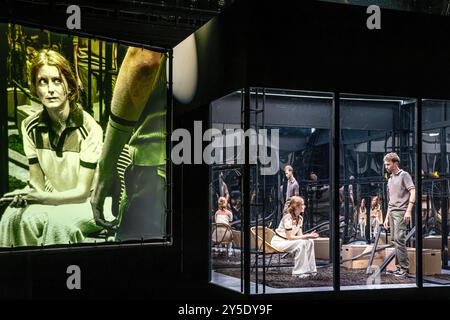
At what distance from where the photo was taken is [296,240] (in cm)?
882

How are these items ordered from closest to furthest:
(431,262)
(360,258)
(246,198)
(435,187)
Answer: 1. (246,198)
2. (360,258)
3. (431,262)
4. (435,187)

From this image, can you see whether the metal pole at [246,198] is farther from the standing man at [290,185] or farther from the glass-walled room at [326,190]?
the standing man at [290,185]

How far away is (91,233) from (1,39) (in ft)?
8.94

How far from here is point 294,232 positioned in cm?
886

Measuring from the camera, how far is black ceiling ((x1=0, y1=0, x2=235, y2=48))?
34.8ft

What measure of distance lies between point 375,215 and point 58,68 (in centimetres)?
454

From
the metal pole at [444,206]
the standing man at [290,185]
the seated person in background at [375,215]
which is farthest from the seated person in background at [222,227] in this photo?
the metal pole at [444,206]

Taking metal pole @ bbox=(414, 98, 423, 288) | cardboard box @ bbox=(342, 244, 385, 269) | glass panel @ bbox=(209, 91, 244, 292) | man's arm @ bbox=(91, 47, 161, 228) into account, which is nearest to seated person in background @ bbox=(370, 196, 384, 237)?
cardboard box @ bbox=(342, 244, 385, 269)

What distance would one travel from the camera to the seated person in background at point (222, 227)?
Result: 8969mm

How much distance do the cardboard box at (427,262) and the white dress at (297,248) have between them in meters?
1.00

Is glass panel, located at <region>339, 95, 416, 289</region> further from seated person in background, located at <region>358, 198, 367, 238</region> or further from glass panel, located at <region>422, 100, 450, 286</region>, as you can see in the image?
glass panel, located at <region>422, 100, 450, 286</region>

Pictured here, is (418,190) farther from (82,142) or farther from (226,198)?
(82,142)

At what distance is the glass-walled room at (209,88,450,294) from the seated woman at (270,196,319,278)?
1 centimetres

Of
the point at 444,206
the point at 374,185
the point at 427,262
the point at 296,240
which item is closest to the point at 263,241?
the point at 296,240
